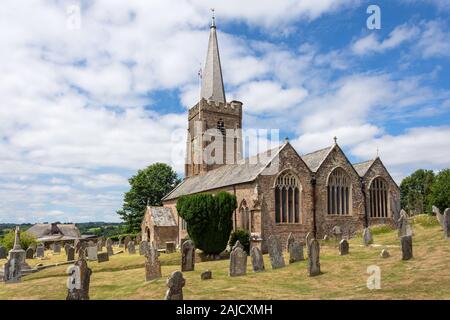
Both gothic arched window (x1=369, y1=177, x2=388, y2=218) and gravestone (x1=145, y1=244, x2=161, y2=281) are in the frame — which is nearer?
gravestone (x1=145, y1=244, x2=161, y2=281)

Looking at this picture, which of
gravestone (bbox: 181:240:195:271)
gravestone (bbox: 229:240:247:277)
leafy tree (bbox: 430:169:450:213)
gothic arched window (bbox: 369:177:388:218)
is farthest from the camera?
leafy tree (bbox: 430:169:450:213)

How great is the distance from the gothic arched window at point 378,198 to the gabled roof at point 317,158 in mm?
4889

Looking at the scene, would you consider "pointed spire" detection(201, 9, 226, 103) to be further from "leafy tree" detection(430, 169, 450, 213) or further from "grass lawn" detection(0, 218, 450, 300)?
"leafy tree" detection(430, 169, 450, 213)

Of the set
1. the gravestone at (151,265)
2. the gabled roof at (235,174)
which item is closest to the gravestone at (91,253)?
the gabled roof at (235,174)

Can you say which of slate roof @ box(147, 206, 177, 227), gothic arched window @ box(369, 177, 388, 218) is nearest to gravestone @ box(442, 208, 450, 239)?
gothic arched window @ box(369, 177, 388, 218)

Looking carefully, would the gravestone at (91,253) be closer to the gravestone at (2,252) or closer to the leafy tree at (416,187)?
the gravestone at (2,252)

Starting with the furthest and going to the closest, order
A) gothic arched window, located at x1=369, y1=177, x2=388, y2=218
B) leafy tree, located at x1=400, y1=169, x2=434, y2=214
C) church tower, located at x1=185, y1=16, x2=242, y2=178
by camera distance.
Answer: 1. leafy tree, located at x1=400, y1=169, x2=434, y2=214
2. church tower, located at x1=185, y1=16, x2=242, y2=178
3. gothic arched window, located at x1=369, y1=177, x2=388, y2=218

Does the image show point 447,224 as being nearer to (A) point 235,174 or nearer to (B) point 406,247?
(B) point 406,247

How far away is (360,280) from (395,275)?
3.68ft

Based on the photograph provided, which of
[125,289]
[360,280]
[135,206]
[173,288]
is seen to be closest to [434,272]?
[360,280]

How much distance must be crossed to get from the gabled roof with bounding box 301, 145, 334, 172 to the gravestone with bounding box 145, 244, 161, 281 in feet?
54.4

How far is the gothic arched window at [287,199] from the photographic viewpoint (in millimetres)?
27719

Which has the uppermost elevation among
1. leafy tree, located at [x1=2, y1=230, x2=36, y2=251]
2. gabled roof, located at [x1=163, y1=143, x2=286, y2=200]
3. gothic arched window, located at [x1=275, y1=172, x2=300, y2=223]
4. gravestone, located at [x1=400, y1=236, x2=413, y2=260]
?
gabled roof, located at [x1=163, y1=143, x2=286, y2=200]

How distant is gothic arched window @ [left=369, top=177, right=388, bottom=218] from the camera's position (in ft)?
105
